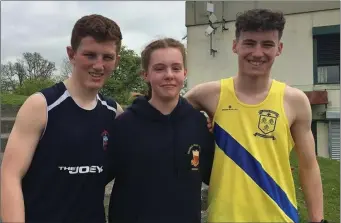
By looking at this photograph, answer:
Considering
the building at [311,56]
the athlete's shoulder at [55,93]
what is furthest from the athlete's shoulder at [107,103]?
the building at [311,56]

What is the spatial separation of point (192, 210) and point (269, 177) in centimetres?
52

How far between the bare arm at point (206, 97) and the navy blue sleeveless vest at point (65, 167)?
0.79m

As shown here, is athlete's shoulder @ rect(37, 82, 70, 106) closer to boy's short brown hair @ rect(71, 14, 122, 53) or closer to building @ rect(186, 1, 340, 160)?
boy's short brown hair @ rect(71, 14, 122, 53)

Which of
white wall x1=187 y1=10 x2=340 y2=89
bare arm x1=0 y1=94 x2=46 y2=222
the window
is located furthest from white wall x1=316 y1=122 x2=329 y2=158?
bare arm x1=0 y1=94 x2=46 y2=222

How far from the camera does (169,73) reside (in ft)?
8.78

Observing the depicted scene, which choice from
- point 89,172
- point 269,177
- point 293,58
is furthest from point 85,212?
point 293,58

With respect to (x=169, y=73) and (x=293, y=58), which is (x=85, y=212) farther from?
(x=293, y=58)

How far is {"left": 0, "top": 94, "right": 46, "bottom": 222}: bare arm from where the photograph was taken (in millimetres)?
2250

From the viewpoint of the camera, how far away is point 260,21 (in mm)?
2729

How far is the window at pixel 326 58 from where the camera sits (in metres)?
15.4

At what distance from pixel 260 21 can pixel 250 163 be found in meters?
0.90

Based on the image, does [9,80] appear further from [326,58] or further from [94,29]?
[94,29]

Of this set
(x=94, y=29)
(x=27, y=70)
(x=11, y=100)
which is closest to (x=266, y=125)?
(x=94, y=29)

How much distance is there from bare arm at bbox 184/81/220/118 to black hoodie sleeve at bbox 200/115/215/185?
0.14 m
